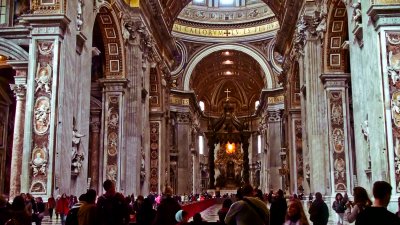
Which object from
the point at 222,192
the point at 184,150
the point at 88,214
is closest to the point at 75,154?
the point at 88,214

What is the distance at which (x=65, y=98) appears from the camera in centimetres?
1105

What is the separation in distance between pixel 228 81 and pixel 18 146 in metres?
36.0

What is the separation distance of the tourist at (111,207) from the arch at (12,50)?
7906 millimetres

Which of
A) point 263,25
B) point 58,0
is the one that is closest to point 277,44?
point 263,25

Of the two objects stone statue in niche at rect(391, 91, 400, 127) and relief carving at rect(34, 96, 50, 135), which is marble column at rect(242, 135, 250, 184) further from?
stone statue in niche at rect(391, 91, 400, 127)

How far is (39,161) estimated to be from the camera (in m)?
10.4

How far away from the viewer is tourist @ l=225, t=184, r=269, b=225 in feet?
15.4

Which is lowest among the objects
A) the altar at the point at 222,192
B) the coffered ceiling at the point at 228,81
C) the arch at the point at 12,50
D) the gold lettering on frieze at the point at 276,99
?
the altar at the point at 222,192

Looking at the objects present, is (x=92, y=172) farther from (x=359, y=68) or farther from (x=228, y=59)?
(x=228, y=59)

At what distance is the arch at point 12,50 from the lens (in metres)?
12.2

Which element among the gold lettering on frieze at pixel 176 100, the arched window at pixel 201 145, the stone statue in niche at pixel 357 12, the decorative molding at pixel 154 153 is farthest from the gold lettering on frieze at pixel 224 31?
the stone statue in niche at pixel 357 12

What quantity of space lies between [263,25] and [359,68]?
25.6m

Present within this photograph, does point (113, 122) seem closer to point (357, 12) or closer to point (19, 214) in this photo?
point (357, 12)

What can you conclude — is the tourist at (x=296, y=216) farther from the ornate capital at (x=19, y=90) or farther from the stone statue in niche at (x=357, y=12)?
the ornate capital at (x=19, y=90)
